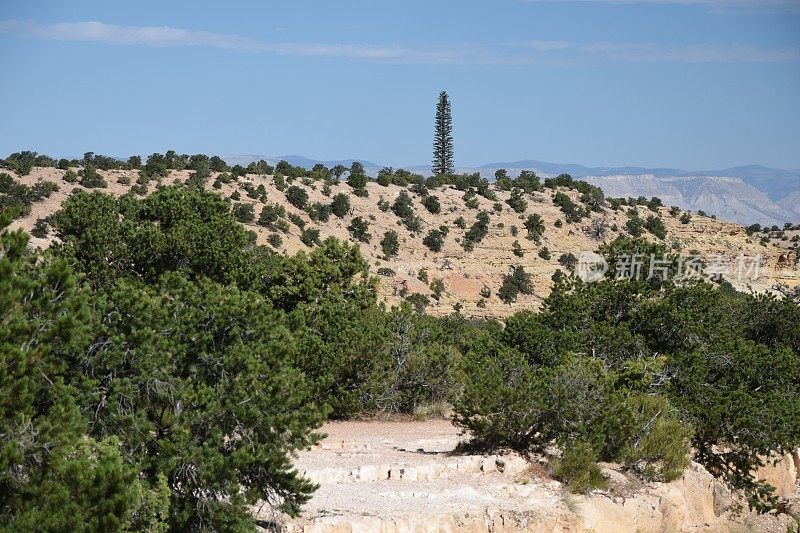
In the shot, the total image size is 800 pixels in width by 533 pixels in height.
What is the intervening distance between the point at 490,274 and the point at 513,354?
36.3 metres

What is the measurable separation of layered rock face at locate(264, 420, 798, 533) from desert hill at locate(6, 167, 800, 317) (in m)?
27.3

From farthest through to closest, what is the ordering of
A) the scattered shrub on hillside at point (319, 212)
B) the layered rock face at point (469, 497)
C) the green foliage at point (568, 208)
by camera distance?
the green foliage at point (568, 208) → the scattered shrub on hillside at point (319, 212) → the layered rock face at point (469, 497)

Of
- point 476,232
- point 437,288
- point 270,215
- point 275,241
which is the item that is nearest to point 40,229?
point 275,241

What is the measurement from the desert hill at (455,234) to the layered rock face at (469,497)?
1074 inches

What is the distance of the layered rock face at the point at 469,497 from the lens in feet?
42.0

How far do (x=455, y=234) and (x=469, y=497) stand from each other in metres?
46.0

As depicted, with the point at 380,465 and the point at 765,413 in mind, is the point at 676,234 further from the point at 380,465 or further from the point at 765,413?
the point at 380,465

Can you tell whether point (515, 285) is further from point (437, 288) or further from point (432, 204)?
point (432, 204)

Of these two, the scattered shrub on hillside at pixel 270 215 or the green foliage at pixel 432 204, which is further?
the green foliage at pixel 432 204

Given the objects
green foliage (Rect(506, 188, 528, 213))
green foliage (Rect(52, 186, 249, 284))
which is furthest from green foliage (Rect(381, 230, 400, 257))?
green foliage (Rect(52, 186, 249, 284))

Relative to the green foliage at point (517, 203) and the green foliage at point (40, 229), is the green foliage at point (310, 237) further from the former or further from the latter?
the green foliage at point (517, 203)

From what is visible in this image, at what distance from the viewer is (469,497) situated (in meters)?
13.9

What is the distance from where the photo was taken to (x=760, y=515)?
63.0 feet

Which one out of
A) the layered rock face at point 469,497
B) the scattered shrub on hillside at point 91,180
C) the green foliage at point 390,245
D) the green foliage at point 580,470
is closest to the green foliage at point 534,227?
the green foliage at point 390,245
